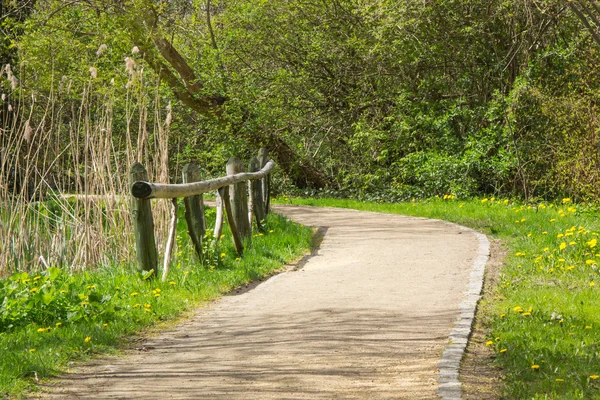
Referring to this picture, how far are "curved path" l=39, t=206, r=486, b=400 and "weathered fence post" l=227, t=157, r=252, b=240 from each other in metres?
1.28

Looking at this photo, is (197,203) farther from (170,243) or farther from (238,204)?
(238,204)

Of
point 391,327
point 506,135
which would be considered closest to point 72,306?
point 391,327

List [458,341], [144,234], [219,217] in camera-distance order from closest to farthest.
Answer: [458,341] → [144,234] → [219,217]

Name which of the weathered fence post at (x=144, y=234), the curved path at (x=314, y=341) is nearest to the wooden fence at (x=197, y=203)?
the weathered fence post at (x=144, y=234)

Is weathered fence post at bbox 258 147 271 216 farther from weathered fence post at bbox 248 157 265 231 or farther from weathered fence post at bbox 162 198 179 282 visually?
weathered fence post at bbox 162 198 179 282

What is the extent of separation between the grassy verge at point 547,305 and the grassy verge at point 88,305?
272 cm

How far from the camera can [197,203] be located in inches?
422

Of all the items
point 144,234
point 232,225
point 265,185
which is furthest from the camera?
point 265,185

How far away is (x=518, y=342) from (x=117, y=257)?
5.39 metres

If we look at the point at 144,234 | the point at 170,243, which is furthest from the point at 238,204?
the point at 144,234

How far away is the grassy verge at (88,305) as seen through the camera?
631 cm

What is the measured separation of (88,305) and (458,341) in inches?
Result: 120

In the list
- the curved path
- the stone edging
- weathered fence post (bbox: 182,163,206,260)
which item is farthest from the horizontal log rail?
the stone edging

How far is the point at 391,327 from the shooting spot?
7.25m
